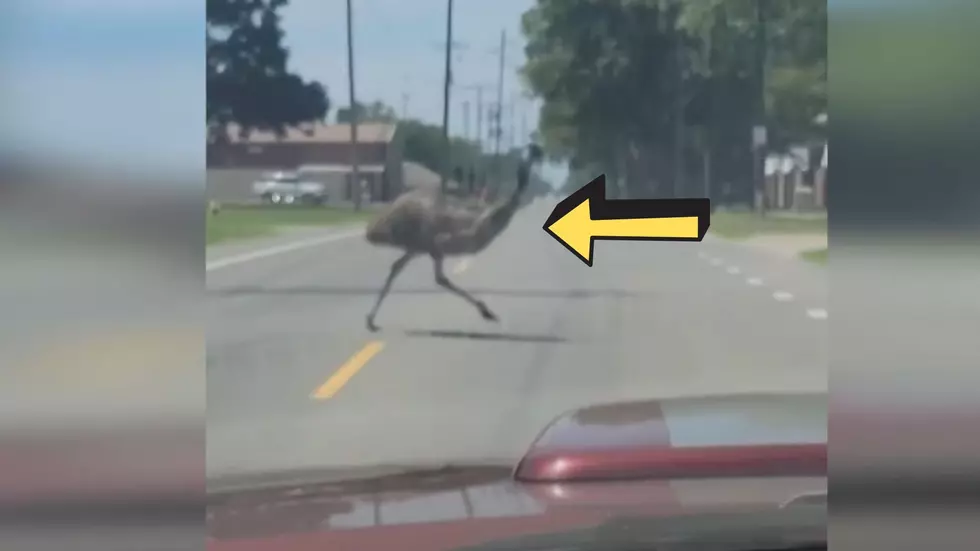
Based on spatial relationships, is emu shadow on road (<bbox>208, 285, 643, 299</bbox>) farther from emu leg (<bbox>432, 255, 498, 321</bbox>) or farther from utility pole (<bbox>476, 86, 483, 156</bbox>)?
utility pole (<bbox>476, 86, 483, 156</bbox>)

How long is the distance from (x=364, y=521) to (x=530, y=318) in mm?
361

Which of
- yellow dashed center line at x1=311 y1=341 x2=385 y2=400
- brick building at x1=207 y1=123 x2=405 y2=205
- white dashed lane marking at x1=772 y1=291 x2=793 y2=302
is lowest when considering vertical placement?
yellow dashed center line at x1=311 y1=341 x2=385 y2=400

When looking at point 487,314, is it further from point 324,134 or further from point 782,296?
point 782,296

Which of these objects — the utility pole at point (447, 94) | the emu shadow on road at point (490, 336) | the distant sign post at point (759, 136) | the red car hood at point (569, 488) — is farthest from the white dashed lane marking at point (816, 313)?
the utility pole at point (447, 94)

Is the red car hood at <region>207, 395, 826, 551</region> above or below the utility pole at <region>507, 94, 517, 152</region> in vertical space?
below

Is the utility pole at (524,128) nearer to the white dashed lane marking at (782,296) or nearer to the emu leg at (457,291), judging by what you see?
the emu leg at (457,291)

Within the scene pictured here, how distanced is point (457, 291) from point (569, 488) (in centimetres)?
31

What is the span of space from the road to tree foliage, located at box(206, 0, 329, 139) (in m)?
0.18

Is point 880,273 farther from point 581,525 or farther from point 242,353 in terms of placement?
point 242,353

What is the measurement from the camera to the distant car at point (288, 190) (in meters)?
1.27

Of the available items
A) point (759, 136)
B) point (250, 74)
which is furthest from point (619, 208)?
point (250, 74)

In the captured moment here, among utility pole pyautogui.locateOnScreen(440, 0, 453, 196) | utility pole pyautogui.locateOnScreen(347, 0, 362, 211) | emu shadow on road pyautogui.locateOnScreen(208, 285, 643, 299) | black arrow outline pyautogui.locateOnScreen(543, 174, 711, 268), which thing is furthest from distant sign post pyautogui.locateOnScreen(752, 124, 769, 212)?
utility pole pyautogui.locateOnScreen(347, 0, 362, 211)

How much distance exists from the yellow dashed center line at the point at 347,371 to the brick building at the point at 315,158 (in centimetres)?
21

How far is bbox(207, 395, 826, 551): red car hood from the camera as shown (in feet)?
3.91
